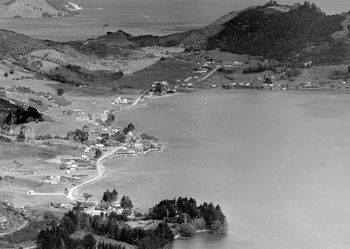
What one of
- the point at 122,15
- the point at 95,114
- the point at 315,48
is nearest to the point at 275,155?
the point at 95,114

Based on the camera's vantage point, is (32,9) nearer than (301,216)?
No

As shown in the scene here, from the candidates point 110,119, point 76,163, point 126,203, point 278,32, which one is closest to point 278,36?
point 278,32

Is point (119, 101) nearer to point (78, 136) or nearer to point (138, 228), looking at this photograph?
point (78, 136)

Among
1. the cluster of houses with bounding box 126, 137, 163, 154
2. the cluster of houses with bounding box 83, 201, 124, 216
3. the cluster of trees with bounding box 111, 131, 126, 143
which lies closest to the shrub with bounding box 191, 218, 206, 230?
the cluster of houses with bounding box 83, 201, 124, 216

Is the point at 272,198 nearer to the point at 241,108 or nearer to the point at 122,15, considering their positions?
the point at 241,108

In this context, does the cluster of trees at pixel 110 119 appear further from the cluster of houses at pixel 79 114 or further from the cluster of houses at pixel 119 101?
the cluster of houses at pixel 119 101
